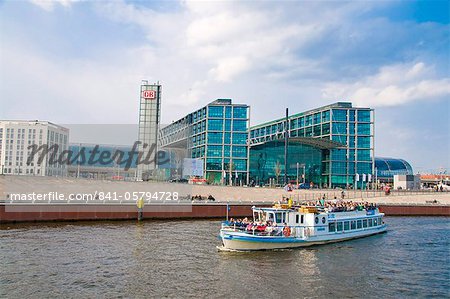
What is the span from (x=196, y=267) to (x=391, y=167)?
161 metres

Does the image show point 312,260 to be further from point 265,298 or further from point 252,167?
point 252,167

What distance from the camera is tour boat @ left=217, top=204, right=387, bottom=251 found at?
129 feet

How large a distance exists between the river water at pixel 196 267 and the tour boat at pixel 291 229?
106cm

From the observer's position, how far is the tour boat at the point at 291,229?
39.5 meters

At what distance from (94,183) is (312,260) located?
166ft

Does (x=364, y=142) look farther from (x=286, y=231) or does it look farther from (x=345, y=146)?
(x=286, y=231)

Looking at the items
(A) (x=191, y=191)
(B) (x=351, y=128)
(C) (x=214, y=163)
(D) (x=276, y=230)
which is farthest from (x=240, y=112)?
(D) (x=276, y=230)

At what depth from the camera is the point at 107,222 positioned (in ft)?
190

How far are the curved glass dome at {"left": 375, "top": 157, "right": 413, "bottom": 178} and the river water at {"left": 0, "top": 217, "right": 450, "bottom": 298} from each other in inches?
4991

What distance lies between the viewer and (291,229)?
141 feet

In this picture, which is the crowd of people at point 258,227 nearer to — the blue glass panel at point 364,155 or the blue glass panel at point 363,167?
the blue glass panel at point 363,167

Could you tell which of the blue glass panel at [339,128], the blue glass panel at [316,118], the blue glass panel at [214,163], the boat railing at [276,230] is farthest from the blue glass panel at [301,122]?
the boat railing at [276,230]

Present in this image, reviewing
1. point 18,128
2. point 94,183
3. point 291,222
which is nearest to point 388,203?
point 291,222

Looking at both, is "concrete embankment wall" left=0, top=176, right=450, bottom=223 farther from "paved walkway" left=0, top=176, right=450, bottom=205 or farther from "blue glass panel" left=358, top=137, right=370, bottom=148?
"blue glass panel" left=358, top=137, right=370, bottom=148
